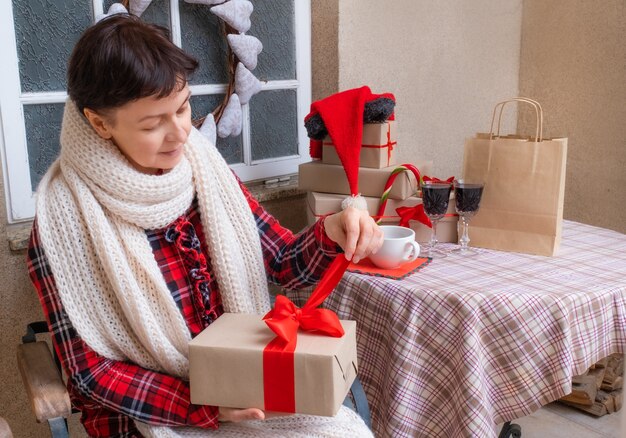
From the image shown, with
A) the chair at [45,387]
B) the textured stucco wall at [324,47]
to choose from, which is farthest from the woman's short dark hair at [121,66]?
the textured stucco wall at [324,47]

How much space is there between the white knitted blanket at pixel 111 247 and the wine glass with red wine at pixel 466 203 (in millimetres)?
691

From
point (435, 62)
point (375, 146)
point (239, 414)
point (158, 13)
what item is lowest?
point (239, 414)

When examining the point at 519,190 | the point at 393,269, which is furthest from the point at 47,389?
the point at 519,190

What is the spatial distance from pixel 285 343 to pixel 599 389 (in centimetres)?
182

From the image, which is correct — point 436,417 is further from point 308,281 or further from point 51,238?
point 51,238

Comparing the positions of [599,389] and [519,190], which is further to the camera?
[599,389]

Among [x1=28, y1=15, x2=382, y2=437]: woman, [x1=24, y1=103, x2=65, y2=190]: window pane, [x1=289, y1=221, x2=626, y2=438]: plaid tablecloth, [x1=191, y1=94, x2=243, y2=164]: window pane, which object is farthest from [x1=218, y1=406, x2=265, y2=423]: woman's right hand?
[x1=191, y1=94, x2=243, y2=164]: window pane

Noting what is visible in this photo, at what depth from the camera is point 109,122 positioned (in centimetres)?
119

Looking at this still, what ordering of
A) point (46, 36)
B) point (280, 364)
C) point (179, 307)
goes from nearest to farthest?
point (280, 364)
point (179, 307)
point (46, 36)

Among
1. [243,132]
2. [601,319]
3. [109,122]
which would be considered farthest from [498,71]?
[109,122]

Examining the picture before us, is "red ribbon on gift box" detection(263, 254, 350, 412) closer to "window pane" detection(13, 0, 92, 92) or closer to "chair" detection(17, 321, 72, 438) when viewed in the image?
"chair" detection(17, 321, 72, 438)

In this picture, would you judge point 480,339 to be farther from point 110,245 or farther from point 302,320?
point 110,245

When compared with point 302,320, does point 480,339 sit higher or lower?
lower

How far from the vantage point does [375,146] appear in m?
1.85
